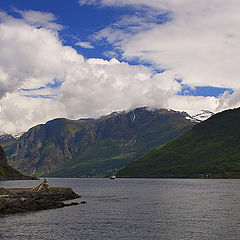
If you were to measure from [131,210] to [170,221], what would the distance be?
27456mm

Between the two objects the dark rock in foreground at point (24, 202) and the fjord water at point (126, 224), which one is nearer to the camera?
the fjord water at point (126, 224)

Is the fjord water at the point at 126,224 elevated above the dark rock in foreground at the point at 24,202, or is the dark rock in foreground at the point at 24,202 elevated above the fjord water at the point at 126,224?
the dark rock in foreground at the point at 24,202

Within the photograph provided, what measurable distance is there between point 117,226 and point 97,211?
3190 centimetres

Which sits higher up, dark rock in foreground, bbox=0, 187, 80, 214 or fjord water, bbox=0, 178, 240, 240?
dark rock in foreground, bbox=0, 187, 80, 214

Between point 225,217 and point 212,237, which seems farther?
point 225,217

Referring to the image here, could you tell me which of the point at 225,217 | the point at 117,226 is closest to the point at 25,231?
the point at 117,226

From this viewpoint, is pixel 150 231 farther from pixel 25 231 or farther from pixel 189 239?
pixel 25 231

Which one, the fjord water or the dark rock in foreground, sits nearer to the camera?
the fjord water

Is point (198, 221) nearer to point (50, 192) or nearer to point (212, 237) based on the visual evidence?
point (212, 237)

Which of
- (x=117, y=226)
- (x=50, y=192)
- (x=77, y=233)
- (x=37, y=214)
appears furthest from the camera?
(x=50, y=192)

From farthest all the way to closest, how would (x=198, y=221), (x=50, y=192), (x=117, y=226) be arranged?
(x=50, y=192) < (x=198, y=221) < (x=117, y=226)

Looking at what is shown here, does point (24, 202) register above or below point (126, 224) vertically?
above

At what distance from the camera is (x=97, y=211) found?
121m

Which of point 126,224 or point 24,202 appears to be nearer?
point 126,224
